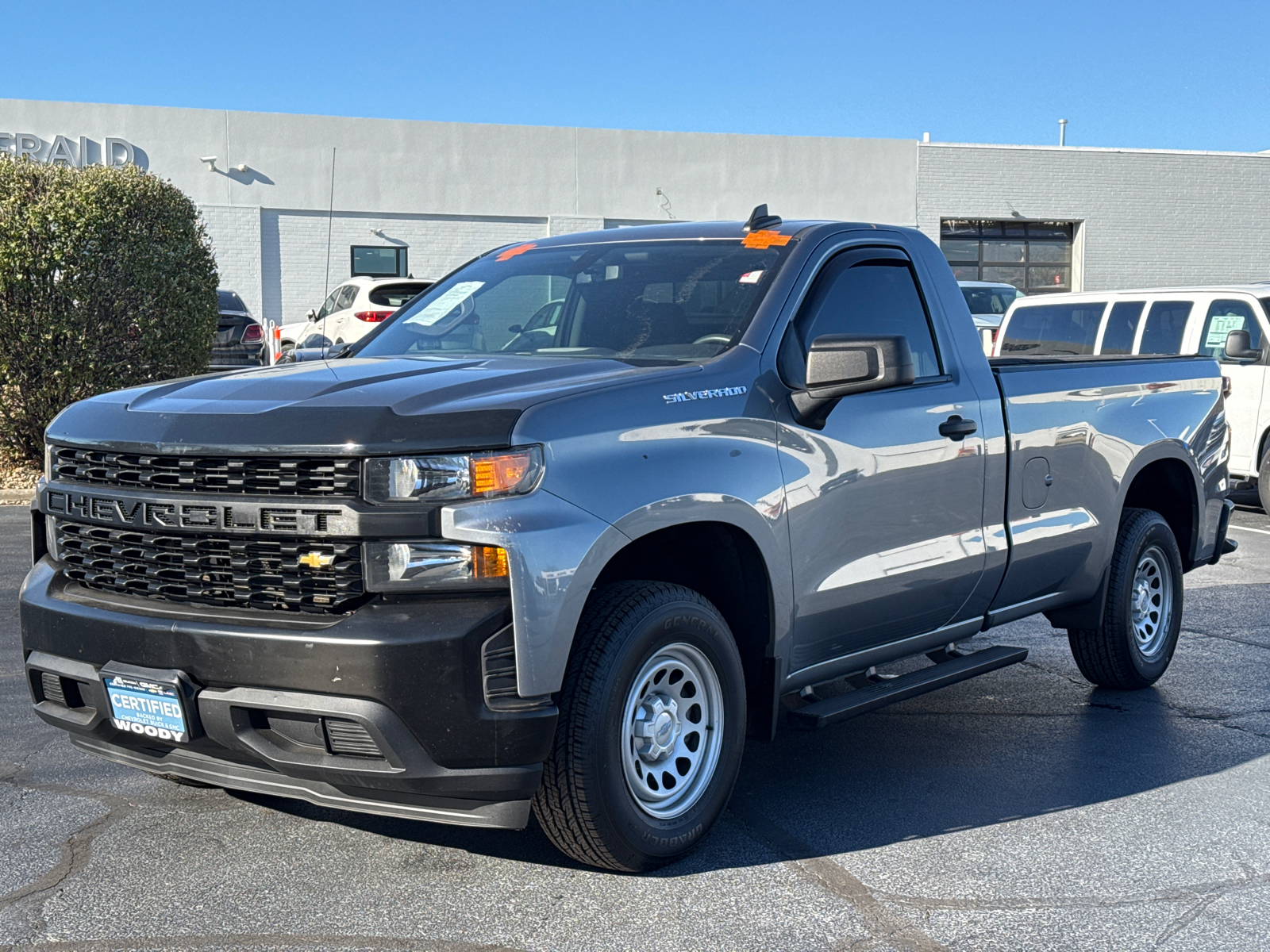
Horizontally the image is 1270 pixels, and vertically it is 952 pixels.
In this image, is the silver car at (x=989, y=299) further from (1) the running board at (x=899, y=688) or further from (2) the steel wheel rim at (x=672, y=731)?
(2) the steel wheel rim at (x=672, y=731)

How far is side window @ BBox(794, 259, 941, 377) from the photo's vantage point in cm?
476

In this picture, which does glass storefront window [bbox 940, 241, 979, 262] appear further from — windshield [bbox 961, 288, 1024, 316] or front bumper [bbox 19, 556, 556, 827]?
front bumper [bbox 19, 556, 556, 827]

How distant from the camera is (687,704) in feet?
13.4

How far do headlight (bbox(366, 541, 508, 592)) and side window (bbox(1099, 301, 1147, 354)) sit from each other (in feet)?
32.2

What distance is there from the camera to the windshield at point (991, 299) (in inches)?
848

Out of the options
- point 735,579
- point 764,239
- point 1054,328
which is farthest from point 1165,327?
point 735,579

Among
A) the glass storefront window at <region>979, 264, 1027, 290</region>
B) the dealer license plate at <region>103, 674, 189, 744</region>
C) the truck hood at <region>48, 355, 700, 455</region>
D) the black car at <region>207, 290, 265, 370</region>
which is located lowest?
the dealer license plate at <region>103, 674, 189, 744</region>

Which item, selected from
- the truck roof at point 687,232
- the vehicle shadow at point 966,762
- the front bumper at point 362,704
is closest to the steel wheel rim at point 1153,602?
the vehicle shadow at point 966,762

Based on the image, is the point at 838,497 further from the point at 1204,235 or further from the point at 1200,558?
the point at 1204,235

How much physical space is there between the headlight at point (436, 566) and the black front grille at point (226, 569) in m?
0.07

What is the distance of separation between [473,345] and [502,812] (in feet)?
6.43

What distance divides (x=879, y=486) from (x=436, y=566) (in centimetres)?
176

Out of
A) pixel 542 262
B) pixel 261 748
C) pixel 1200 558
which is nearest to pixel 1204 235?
pixel 1200 558

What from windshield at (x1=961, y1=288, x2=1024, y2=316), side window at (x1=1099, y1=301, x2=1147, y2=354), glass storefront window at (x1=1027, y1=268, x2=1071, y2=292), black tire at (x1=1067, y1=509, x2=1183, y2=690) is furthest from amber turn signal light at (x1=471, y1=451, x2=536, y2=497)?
glass storefront window at (x1=1027, y1=268, x2=1071, y2=292)
